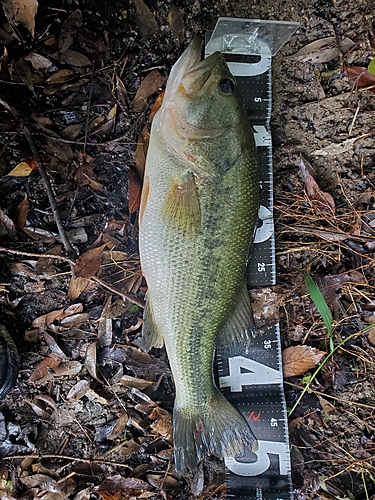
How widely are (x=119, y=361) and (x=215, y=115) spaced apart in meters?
1.64

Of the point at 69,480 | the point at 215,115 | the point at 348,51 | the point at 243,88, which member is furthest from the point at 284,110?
the point at 69,480

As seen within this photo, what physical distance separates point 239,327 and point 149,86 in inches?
61.5

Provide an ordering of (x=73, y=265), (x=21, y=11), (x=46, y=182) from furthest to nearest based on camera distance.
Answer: (x=73, y=265)
(x=46, y=182)
(x=21, y=11)

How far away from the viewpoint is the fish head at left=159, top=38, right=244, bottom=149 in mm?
1995

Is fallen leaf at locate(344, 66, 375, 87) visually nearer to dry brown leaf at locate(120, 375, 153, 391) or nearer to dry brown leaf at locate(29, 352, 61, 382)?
dry brown leaf at locate(120, 375, 153, 391)

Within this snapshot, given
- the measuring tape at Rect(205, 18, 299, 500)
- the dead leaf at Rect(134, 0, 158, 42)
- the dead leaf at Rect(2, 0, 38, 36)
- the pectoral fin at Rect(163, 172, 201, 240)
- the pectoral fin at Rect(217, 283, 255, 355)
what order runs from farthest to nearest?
1. the measuring tape at Rect(205, 18, 299, 500)
2. the dead leaf at Rect(134, 0, 158, 42)
3. the pectoral fin at Rect(217, 283, 255, 355)
4. the dead leaf at Rect(2, 0, 38, 36)
5. the pectoral fin at Rect(163, 172, 201, 240)

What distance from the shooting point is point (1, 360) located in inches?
95.0

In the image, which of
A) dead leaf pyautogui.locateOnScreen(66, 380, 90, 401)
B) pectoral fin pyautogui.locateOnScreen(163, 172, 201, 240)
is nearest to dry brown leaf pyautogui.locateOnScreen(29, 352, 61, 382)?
dead leaf pyautogui.locateOnScreen(66, 380, 90, 401)

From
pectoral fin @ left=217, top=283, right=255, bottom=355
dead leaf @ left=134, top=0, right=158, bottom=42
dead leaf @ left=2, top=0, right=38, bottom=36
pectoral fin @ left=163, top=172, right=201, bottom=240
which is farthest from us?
dead leaf @ left=134, top=0, right=158, bottom=42

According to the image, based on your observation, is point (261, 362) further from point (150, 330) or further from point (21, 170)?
point (21, 170)

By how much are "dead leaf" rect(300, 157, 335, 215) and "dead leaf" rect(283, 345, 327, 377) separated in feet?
3.02

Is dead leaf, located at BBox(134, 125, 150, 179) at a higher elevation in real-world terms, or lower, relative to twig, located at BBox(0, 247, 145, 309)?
higher

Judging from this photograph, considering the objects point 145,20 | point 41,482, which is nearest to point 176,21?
point 145,20

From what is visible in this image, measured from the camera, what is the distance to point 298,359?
8.67ft
